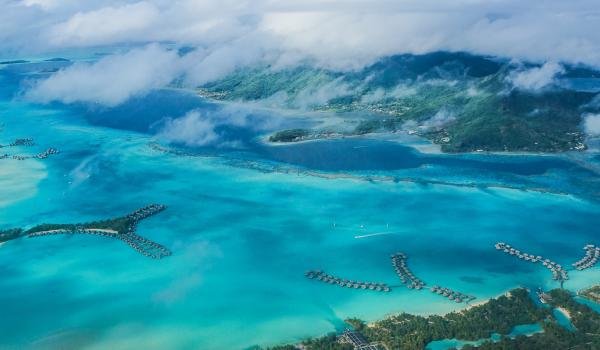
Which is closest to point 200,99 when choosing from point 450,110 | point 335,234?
point 450,110

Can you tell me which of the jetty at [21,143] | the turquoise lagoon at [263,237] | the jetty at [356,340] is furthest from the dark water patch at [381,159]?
the jetty at [21,143]

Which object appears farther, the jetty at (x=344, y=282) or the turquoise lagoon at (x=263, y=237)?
the jetty at (x=344, y=282)

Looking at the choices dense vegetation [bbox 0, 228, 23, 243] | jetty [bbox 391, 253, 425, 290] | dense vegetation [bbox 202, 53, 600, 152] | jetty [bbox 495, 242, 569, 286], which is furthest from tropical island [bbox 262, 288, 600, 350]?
dense vegetation [bbox 202, 53, 600, 152]

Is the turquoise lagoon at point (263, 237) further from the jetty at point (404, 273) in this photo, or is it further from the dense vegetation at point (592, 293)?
the dense vegetation at point (592, 293)

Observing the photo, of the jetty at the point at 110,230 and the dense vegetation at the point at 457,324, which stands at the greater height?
the jetty at the point at 110,230

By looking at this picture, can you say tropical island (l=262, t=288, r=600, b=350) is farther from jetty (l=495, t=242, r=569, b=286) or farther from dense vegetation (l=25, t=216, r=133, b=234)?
dense vegetation (l=25, t=216, r=133, b=234)

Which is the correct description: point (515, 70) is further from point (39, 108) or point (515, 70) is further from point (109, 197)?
point (39, 108)
